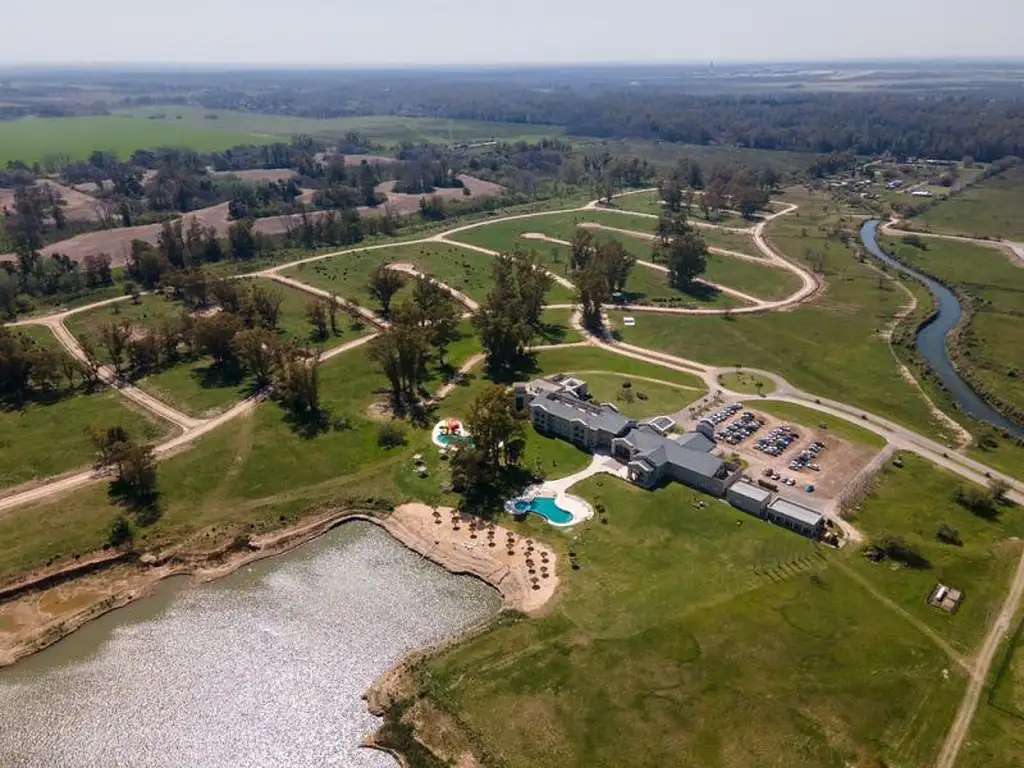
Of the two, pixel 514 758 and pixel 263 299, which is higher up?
pixel 263 299

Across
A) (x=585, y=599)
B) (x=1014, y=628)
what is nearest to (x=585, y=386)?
(x=585, y=599)

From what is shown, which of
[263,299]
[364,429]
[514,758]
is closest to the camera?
[514,758]

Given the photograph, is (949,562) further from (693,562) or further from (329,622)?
(329,622)

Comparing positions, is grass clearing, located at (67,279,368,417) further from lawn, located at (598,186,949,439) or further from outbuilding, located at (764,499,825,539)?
outbuilding, located at (764,499,825,539)

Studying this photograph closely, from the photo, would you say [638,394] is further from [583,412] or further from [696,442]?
[696,442]

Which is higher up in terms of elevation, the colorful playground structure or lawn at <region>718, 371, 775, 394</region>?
lawn at <region>718, 371, 775, 394</region>

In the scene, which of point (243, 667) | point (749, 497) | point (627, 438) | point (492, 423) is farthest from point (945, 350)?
point (243, 667)

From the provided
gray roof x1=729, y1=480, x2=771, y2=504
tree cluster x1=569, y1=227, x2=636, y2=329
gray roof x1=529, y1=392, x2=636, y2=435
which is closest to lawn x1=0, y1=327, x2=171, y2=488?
gray roof x1=529, y1=392, x2=636, y2=435
